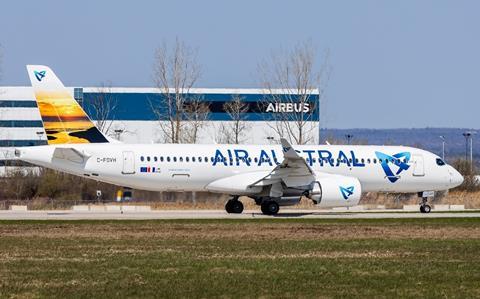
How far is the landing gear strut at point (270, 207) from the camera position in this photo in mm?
44281

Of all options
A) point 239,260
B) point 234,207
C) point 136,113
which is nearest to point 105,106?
point 136,113

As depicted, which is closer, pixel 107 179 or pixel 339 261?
pixel 339 261

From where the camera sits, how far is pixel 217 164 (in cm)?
4484

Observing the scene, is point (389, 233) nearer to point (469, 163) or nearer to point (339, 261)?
point (339, 261)

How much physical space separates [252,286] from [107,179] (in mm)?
25492

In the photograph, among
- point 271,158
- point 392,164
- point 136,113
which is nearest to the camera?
point 271,158

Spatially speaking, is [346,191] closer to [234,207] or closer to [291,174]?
[291,174]

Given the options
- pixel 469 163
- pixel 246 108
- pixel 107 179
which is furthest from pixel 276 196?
pixel 246 108

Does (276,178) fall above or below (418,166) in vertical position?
below

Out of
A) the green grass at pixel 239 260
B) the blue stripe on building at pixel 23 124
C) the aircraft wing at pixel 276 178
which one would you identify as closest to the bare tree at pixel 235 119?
the blue stripe on building at pixel 23 124

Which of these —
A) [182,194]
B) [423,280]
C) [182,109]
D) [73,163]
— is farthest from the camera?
[182,109]

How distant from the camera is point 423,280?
19.7 metres

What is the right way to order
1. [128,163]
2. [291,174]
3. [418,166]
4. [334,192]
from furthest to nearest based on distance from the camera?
[418,166], [291,174], [128,163], [334,192]

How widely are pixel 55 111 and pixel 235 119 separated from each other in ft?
179
